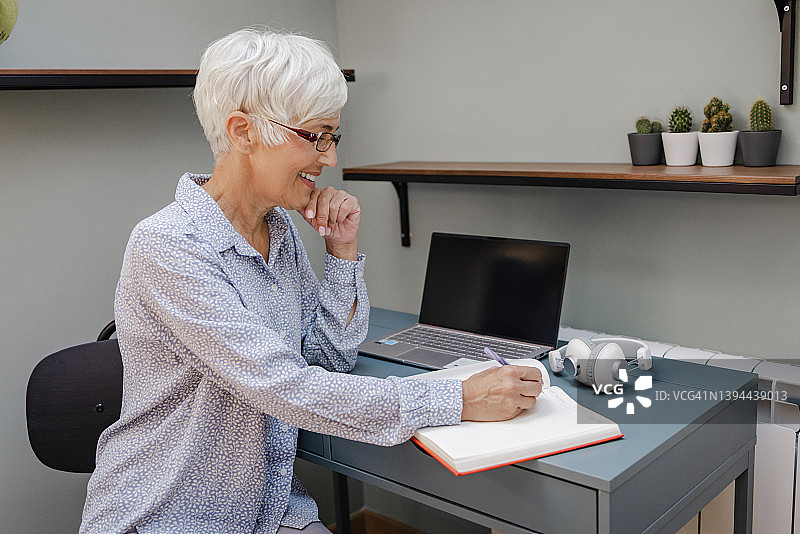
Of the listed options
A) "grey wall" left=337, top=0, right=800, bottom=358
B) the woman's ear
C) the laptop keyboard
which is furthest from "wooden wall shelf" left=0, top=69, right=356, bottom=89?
the laptop keyboard

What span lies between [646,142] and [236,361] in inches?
38.7

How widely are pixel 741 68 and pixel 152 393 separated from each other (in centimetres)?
130

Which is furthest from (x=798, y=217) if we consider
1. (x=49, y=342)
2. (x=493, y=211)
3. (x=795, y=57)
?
(x=49, y=342)

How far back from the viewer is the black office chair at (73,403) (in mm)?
1650

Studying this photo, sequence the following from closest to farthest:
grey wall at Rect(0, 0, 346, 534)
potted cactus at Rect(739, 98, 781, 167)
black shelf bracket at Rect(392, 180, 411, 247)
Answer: potted cactus at Rect(739, 98, 781, 167) → grey wall at Rect(0, 0, 346, 534) → black shelf bracket at Rect(392, 180, 411, 247)

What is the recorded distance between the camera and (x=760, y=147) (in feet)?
5.11

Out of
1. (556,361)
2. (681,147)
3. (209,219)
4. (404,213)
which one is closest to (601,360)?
(556,361)

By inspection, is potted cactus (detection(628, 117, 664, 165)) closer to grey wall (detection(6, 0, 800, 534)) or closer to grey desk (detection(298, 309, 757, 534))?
grey wall (detection(6, 0, 800, 534))

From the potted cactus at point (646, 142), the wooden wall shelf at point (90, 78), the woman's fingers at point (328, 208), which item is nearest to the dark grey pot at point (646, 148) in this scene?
the potted cactus at point (646, 142)

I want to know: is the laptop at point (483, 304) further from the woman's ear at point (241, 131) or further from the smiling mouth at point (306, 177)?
the woman's ear at point (241, 131)

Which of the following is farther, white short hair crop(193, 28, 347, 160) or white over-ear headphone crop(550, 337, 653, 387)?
white over-ear headphone crop(550, 337, 653, 387)

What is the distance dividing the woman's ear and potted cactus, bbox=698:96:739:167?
898mm

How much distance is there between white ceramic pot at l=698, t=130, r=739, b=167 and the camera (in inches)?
62.9

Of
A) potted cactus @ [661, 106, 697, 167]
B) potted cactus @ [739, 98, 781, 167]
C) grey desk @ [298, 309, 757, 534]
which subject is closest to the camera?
grey desk @ [298, 309, 757, 534]
